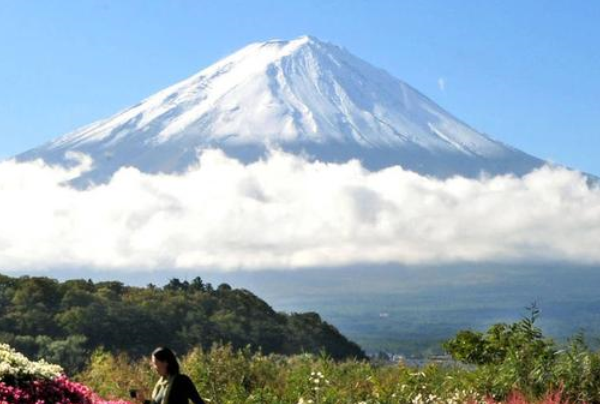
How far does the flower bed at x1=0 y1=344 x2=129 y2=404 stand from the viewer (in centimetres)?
1548

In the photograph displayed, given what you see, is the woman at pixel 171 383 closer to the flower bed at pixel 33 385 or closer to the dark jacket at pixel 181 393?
the dark jacket at pixel 181 393

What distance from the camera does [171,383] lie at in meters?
12.4

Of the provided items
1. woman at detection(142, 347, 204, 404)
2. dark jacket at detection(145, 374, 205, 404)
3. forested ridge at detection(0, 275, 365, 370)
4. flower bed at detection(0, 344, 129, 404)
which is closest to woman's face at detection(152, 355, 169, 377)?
woman at detection(142, 347, 204, 404)

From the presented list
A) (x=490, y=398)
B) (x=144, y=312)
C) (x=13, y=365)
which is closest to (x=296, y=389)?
(x=490, y=398)

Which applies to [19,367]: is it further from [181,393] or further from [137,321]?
[137,321]

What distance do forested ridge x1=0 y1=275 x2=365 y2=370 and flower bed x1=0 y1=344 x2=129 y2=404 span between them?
39379mm

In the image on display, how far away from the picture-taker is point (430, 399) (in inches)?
693

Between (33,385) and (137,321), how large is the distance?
172ft

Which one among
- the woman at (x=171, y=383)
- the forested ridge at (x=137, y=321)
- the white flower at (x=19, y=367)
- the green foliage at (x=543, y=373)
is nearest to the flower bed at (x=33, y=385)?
the white flower at (x=19, y=367)

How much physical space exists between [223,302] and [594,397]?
200 feet

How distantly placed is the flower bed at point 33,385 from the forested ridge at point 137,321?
39.4 meters

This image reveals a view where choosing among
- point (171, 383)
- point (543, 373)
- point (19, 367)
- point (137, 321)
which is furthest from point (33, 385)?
point (137, 321)

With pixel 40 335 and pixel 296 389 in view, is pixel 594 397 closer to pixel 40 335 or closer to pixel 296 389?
pixel 296 389

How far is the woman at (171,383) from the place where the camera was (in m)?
12.3
